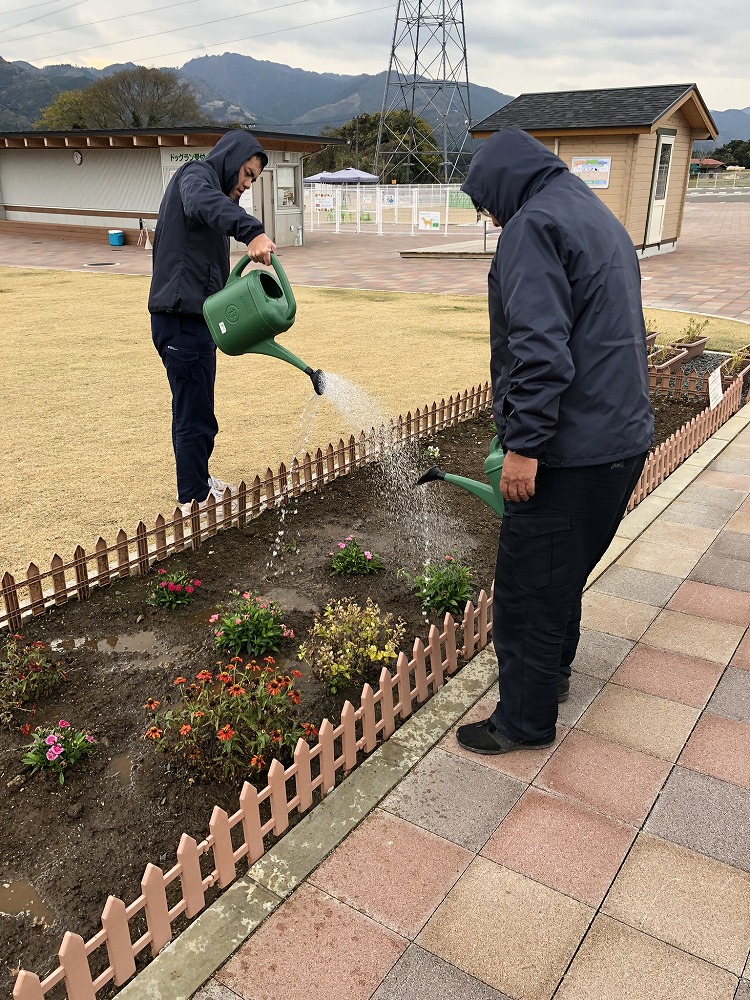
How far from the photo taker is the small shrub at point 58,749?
2730 millimetres

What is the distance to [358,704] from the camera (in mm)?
3172

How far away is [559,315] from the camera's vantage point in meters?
2.17

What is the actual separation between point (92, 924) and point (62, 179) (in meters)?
31.2

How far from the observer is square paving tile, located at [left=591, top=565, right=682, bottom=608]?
12.9 ft

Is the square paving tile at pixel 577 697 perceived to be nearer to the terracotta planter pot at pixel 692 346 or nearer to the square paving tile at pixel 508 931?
the square paving tile at pixel 508 931

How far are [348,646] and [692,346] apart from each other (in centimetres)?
724

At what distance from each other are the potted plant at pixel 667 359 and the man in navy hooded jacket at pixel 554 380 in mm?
5887

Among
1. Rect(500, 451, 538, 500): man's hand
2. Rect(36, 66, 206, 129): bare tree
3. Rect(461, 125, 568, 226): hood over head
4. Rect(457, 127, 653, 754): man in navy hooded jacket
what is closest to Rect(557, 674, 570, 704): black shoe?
Rect(457, 127, 653, 754): man in navy hooded jacket

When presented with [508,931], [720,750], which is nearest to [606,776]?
[720,750]

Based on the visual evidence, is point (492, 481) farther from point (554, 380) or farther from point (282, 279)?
point (282, 279)

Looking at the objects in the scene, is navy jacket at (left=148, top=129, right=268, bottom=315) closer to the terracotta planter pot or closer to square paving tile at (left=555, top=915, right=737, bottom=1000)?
square paving tile at (left=555, top=915, right=737, bottom=1000)

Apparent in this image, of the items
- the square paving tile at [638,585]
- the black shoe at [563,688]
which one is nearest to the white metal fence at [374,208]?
the square paving tile at [638,585]

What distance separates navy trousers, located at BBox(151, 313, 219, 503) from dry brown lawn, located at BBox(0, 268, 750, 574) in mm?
434

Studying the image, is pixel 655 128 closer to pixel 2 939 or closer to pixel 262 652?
pixel 262 652
